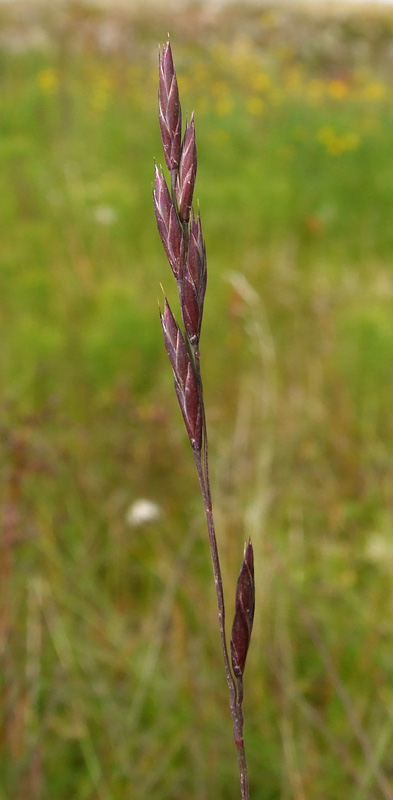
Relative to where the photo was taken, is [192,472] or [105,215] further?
[105,215]

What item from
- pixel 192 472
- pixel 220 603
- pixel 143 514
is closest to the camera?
pixel 220 603

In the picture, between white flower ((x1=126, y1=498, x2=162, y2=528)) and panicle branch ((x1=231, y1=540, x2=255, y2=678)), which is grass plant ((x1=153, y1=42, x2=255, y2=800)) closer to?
panicle branch ((x1=231, y1=540, x2=255, y2=678))

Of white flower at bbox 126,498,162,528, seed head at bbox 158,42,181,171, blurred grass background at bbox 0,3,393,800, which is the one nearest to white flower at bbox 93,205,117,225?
blurred grass background at bbox 0,3,393,800

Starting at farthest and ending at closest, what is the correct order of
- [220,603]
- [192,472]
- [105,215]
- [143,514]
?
1. [105,215]
2. [192,472]
3. [143,514]
4. [220,603]

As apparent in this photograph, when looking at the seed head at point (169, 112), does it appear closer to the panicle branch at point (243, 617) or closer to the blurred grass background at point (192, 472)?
the panicle branch at point (243, 617)

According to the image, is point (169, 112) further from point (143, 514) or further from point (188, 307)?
point (143, 514)

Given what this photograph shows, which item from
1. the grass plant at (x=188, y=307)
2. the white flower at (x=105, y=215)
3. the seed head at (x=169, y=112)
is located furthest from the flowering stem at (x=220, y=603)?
the white flower at (x=105, y=215)

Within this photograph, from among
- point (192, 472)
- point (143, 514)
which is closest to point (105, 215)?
point (192, 472)

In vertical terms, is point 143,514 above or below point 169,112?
above

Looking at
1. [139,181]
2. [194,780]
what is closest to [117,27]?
[139,181]
